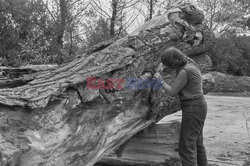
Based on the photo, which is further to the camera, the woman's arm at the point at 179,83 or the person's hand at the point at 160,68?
the person's hand at the point at 160,68

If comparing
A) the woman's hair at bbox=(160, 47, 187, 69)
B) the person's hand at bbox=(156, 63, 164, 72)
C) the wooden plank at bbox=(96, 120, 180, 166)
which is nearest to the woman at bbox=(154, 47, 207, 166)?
the woman's hair at bbox=(160, 47, 187, 69)

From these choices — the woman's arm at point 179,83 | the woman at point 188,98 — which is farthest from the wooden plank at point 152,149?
the woman's arm at point 179,83

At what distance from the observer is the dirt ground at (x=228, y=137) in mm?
4645

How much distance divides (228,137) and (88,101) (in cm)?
428

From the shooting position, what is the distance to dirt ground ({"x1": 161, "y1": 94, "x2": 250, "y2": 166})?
4645 mm

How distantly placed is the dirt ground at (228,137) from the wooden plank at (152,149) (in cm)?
74

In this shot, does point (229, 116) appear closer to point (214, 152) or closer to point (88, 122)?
point (214, 152)

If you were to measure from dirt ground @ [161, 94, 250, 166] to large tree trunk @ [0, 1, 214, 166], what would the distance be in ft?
4.27

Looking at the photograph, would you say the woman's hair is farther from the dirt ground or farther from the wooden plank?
the dirt ground

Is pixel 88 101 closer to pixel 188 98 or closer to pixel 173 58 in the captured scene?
pixel 173 58

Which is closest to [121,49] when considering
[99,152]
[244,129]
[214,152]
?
[99,152]

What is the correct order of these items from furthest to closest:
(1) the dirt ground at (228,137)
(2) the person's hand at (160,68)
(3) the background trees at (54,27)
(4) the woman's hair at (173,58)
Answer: (3) the background trees at (54,27) → (1) the dirt ground at (228,137) → (2) the person's hand at (160,68) → (4) the woman's hair at (173,58)

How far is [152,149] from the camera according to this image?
14.3 ft

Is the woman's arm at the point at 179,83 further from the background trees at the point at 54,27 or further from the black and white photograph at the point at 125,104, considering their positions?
the background trees at the point at 54,27
